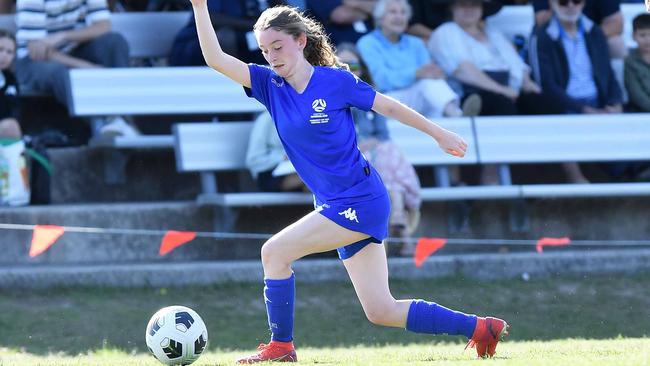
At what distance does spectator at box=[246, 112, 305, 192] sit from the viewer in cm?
1075

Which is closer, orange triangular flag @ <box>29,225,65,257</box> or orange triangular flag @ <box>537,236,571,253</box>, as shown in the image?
orange triangular flag @ <box>29,225,65,257</box>

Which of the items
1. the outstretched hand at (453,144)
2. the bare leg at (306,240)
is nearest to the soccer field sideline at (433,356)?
the bare leg at (306,240)

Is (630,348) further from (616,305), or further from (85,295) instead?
(85,295)

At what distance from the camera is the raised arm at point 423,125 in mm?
6402

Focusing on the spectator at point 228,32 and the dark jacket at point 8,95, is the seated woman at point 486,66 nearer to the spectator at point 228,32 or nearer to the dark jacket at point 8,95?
the spectator at point 228,32

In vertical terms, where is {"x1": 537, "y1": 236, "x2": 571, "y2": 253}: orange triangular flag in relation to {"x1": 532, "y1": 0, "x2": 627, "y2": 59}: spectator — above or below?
below

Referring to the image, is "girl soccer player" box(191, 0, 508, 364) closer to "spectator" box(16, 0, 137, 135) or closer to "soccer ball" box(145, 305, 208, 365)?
"soccer ball" box(145, 305, 208, 365)

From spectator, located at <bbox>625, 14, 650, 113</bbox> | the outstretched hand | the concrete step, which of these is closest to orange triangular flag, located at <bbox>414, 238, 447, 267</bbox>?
the concrete step

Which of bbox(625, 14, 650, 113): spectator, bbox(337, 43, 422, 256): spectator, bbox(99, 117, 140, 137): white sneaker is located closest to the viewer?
bbox(337, 43, 422, 256): spectator

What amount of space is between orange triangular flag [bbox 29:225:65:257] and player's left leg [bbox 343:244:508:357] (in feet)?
12.3

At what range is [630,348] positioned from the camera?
7.32m

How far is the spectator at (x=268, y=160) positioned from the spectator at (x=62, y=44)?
46.8 inches

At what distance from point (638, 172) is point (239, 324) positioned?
13.9 feet

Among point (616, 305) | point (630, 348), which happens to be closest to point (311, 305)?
point (616, 305)
